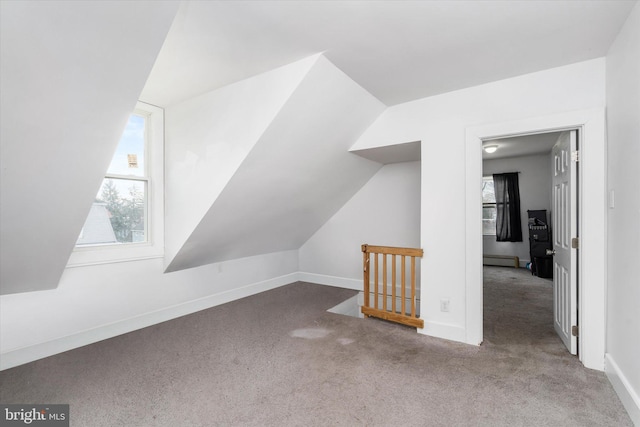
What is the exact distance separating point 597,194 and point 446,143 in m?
1.15

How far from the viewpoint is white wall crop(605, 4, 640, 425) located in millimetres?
1716

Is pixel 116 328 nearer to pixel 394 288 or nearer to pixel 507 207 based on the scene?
pixel 394 288

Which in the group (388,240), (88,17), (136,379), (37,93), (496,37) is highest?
(496,37)

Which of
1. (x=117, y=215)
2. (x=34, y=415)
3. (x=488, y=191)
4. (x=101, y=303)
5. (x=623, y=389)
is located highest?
(x=488, y=191)

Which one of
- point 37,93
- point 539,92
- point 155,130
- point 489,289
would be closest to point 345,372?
point 37,93

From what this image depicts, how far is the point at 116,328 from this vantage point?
2.96 m

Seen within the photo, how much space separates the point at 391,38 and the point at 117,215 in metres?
2.94

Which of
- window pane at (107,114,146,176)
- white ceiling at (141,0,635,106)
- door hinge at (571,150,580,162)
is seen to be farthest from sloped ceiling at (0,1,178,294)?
door hinge at (571,150,580,162)

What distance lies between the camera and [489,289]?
4637mm

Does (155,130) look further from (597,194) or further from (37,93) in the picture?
(597,194)

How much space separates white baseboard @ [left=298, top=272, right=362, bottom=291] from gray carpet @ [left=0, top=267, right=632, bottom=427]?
1.36 m

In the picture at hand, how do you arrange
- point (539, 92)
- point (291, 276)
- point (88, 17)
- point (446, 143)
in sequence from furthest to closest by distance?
point (291, 276) < point (446, 143) < point (539, 92) < point (88, 17)

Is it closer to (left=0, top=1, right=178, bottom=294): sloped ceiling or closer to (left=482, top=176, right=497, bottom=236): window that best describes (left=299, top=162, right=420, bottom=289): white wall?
(left=0, top=1, right=178, bottom=294): sloped ceiling

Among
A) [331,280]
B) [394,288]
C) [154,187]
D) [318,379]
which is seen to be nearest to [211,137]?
[154,187]
